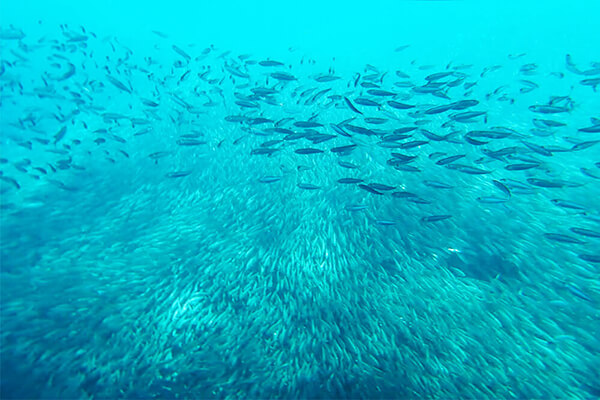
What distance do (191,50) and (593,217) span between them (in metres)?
51.0

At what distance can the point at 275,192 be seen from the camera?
11.2m

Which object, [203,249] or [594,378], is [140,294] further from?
[594,378]

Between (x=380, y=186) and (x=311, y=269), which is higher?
(x=380, y=186)

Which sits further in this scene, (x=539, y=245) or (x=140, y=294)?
(x=539, y=245)

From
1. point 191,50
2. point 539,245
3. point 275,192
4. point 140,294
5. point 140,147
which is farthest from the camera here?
point 191,50

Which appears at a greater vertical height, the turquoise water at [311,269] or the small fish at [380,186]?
the small fish at [380,186]

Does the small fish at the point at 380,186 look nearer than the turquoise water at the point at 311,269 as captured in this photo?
No

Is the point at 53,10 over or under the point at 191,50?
over

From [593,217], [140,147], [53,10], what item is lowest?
[593,217]

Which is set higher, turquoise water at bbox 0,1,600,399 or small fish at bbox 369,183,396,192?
small fish at bbox 369,183,396,192

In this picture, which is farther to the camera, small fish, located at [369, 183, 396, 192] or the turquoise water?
small fish, located at [369, 183, 396, 192]

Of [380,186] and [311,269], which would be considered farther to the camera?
[311,269]

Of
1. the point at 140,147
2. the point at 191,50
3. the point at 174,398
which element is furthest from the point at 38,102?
the point at 174,398

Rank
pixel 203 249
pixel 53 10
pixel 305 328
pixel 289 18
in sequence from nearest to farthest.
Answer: pixel 305 328, pixel 203 249, pixel 53 10, pixel 289 18
